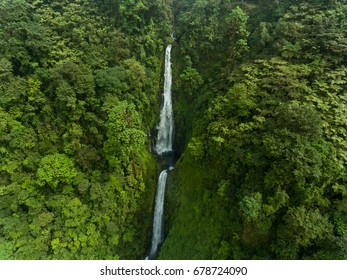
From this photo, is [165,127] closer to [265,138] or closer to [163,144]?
[163,144]

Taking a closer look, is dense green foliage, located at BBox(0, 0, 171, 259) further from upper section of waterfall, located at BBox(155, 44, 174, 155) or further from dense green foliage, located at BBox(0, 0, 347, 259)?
upper section of waterfall, located at BBox(155, 44, 174, 155)

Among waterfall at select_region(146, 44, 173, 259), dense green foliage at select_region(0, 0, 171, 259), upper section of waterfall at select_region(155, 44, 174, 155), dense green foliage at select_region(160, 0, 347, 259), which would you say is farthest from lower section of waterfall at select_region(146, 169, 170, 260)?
upper section of waterfall at select_region(155, 44, 174, 155)

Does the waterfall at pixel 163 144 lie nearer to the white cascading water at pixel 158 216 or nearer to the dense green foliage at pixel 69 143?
the white cascading water at pixel 158 216

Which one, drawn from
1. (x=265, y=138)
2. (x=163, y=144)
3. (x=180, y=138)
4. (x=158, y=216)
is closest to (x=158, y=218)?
(x=158, y=216)

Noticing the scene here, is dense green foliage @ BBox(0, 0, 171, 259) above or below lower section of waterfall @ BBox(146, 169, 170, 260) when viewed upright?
above

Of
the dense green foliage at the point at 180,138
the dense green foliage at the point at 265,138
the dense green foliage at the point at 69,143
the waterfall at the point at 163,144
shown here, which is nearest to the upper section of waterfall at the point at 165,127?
the waterfall at the point at 163,144
